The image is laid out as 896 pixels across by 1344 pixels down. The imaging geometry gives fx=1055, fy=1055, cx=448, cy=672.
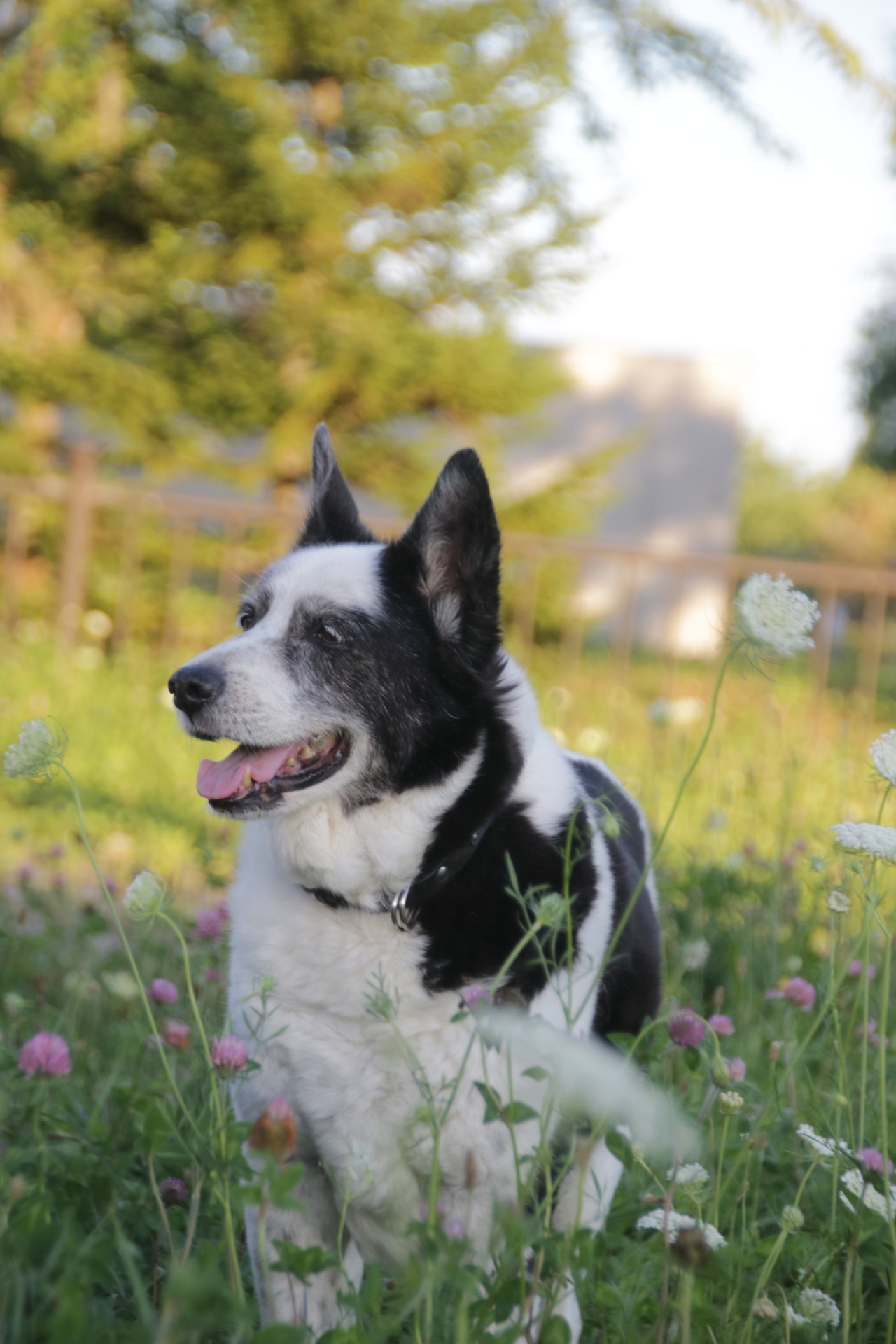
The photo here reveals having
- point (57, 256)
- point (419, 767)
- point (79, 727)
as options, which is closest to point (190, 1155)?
point (419, 767)

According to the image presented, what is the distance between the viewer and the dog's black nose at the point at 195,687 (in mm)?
1965

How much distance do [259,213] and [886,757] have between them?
9.61m

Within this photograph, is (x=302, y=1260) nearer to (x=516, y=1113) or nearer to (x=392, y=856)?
(x=516, y=1113)

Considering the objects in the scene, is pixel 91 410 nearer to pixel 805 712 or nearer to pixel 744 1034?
pixel 805 712

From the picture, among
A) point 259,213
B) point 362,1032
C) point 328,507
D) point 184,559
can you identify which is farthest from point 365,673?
point 259,213

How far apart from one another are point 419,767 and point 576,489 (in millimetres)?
8890

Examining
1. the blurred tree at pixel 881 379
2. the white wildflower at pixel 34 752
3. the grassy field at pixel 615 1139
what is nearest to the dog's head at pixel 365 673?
the grassy field at pixel 615 1139

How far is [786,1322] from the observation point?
52.7 inches

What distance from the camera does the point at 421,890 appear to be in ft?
6.21

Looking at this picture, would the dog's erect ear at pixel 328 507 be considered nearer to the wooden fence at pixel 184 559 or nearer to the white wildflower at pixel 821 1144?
the white wildflower at pixel 821 1144

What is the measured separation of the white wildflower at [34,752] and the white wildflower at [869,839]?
97cm

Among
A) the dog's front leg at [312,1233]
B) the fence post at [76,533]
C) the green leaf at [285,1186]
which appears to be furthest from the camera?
the fence post at [76,533]

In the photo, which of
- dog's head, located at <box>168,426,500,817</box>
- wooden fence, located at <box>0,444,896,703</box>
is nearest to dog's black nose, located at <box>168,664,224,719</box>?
dog's head, located at <box>168,426,500,817</box>

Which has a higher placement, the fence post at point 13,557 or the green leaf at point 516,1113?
the green leaf at point 516,1113
